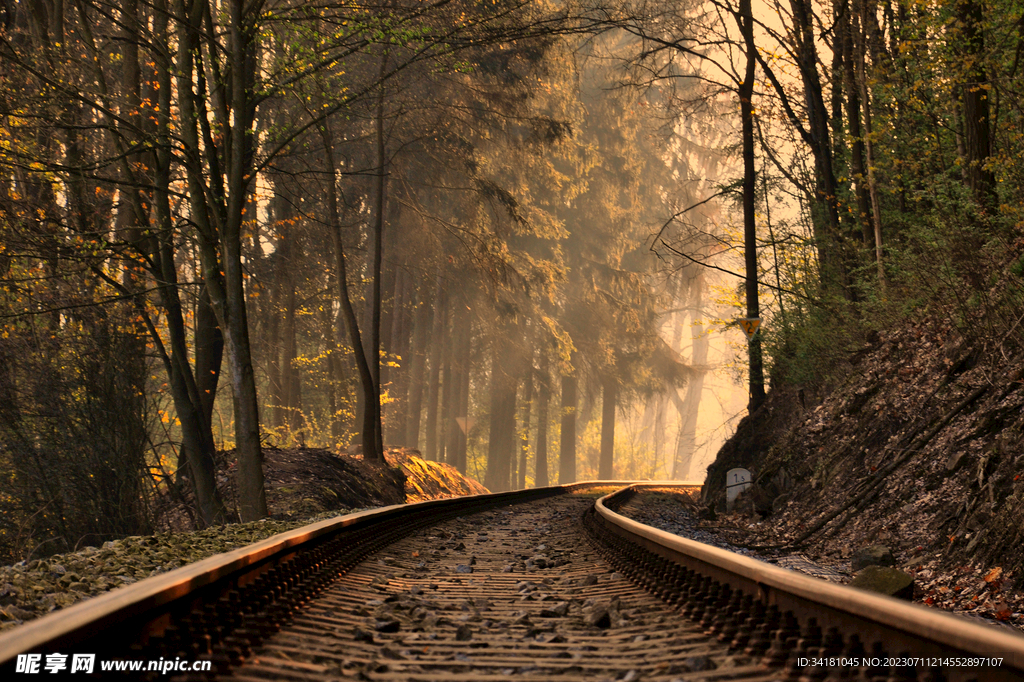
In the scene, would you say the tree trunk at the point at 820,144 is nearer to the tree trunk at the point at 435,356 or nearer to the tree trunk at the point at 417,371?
the tree trunk at the point at 417,371

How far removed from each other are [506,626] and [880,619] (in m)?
1.98

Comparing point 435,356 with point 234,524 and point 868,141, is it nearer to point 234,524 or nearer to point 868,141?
point 868,141

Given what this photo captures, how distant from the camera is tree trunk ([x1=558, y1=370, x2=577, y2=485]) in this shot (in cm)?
3831

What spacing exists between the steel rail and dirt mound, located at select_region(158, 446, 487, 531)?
8.67 meters

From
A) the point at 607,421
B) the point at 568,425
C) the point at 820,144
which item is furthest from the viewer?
the point at 607,421

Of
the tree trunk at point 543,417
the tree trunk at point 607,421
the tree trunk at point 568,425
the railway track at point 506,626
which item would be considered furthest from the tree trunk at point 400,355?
the railway track at point 506,626

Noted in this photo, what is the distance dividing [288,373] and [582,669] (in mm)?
22401

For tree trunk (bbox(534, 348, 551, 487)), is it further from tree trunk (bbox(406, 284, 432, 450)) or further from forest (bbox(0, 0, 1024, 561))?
forest (bbox(0, 0, 1024, 561))

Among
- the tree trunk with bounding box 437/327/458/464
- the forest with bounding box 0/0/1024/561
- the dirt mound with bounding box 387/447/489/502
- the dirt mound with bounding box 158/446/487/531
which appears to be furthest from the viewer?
the tree trunk with bounding box 437/327/458/464

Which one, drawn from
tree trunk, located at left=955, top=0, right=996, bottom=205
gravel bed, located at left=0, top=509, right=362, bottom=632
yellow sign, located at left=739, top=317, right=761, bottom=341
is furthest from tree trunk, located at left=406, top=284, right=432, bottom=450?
gravel bed, located at left=0, top=509, right=362, bottom=632

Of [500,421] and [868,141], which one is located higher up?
[868,141]

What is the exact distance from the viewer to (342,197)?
1723 cm

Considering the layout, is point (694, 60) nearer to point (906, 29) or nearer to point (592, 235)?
point (906, 29)

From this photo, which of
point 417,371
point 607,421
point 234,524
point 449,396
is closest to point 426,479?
point 417,371
